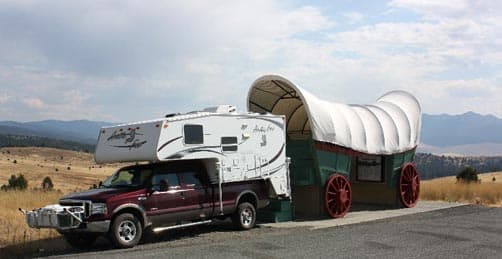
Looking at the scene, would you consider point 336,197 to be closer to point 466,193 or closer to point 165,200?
point 165,200

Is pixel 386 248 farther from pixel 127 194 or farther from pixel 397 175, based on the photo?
pixel 397 175

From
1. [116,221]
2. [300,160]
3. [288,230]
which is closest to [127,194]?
[116,221]

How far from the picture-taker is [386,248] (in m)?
12.6

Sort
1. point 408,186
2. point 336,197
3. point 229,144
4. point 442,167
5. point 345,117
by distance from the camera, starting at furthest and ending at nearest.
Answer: point 442,167, point 408,186, point 345,117, point 336,197, point 229,144

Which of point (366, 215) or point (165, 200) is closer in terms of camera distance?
point (165, 200)

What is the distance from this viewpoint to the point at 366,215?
19.7 meters

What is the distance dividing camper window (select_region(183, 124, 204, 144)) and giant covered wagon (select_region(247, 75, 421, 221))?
407cm

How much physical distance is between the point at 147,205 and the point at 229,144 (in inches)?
119

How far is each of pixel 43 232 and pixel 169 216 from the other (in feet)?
11.6

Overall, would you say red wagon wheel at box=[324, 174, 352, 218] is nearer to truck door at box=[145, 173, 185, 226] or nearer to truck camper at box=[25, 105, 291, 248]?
truck camper at box=[25, 105, 291, 248]

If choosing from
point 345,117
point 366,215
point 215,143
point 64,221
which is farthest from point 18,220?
point 366,215

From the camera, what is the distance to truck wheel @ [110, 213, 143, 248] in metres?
13.2

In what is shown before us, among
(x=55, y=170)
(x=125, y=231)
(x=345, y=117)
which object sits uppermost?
(x=345, y=117)

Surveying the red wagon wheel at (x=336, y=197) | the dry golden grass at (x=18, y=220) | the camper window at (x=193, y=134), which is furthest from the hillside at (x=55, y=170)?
the camper window at (x=193, y=134)
